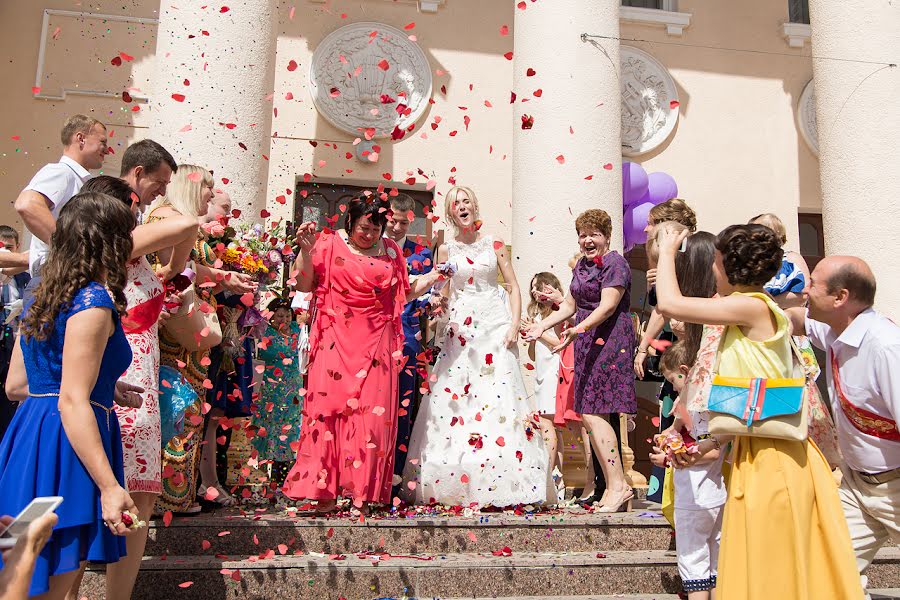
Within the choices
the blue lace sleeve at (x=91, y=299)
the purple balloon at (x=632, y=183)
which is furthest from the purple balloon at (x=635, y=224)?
the blue lace sleeve at (x=91, y=299)

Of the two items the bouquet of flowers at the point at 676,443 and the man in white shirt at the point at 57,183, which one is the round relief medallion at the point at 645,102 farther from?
the bouquet of flowers at the point at 676,443

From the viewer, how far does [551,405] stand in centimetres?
723

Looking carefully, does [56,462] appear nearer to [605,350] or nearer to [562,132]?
[605,350]

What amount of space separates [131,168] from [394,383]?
2.17 meters

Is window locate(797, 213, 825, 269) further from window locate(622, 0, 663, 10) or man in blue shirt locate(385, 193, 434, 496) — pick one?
man in blue shirt locate(385, 193, 434, 496)

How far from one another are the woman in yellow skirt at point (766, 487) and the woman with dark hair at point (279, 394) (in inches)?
183

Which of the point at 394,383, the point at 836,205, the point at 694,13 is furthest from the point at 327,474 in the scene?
the point at 694,13

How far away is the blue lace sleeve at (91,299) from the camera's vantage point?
2.68m

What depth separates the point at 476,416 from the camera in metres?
5.81

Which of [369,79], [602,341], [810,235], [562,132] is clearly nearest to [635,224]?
[562,132]

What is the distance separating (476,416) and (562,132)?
3.50 metres

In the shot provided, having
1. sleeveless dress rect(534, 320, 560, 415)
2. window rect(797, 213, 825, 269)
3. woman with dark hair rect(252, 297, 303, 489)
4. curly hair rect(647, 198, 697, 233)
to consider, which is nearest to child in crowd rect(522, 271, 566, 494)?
sleeveless dress rect(534, 320, 560, 415)

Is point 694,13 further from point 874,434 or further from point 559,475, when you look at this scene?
point 874,434

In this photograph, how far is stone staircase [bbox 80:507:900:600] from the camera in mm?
4086
